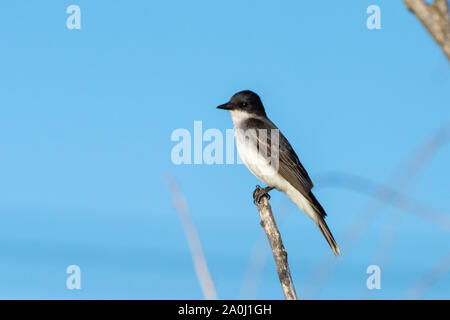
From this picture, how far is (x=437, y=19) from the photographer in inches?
68.4

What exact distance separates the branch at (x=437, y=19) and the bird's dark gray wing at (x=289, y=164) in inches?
241

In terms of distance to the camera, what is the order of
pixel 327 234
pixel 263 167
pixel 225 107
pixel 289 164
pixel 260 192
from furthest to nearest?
pixel 225 107, pixel 289 164, pixel 263 167, pixel 327 234, pixel 260 192

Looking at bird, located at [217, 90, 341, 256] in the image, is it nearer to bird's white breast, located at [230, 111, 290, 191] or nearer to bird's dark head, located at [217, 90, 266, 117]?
bird's white breast, located at [230, 111, 290, 191]

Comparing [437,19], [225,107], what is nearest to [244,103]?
[225,107]

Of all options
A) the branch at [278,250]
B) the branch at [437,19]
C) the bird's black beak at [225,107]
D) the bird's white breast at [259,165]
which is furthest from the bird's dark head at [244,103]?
the branch at [437,19]

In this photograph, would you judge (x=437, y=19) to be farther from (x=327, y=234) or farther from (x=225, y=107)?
(x=225, y=107)

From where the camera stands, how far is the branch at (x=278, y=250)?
357cm

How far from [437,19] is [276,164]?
6.42 m

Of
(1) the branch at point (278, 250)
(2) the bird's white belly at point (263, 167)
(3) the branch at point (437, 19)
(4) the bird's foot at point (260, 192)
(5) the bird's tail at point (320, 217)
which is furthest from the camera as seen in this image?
(2) the bird's white belly at point (263, 167)

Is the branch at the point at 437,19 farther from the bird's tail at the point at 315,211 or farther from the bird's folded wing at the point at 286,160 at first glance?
the bird's folded wing at the point at 286,160

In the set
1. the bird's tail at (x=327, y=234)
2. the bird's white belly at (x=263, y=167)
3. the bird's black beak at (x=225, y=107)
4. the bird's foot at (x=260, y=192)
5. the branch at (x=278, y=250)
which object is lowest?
the branch at (x=278, y=250)
